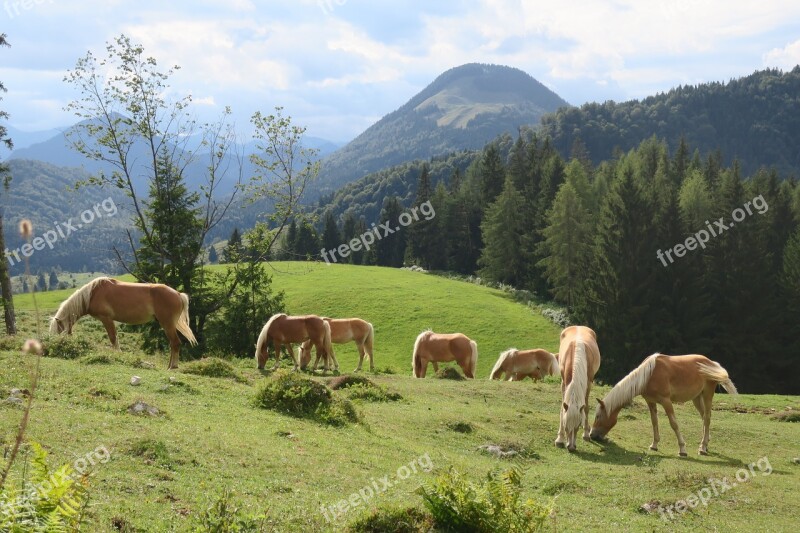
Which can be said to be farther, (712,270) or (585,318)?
(712,270)

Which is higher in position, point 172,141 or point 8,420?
point 172,141

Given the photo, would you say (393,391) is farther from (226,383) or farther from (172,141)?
(172,141)

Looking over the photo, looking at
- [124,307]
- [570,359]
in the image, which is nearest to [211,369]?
[124,307]

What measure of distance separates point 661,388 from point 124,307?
14458 mm

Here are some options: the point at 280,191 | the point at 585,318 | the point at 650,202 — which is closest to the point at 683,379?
the point at 280,191

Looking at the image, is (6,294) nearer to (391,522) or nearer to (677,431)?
(391,522)

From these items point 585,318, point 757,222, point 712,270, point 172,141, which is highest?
point 172,141

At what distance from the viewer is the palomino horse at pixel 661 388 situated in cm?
1538

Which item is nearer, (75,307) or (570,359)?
(570,359)

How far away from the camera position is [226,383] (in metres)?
15.4

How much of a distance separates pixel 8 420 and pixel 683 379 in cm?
1442

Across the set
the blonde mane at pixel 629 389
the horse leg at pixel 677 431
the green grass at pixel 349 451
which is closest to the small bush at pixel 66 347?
the green grass at pixel 349 451

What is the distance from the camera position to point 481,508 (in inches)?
292

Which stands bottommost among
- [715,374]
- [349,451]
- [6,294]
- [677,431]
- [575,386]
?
[677,431]
